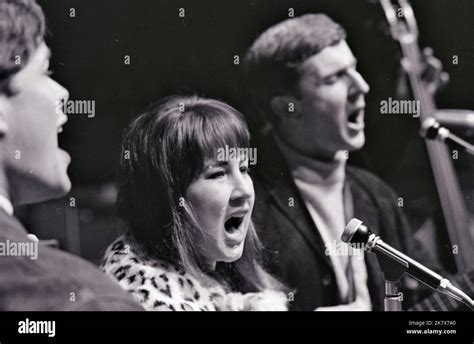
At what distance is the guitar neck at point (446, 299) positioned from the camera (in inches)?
225

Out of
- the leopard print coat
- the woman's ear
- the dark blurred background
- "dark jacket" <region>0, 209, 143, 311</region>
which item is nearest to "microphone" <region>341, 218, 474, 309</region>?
the dark blurred background

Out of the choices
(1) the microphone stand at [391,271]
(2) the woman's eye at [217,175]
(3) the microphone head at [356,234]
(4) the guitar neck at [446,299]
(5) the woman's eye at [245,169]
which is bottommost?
(4) the guitar neck at [446,299]

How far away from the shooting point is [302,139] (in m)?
5.77

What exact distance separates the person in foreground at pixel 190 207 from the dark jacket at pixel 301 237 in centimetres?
8

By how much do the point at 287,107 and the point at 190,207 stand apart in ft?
2.43

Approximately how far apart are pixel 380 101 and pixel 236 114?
767 mm

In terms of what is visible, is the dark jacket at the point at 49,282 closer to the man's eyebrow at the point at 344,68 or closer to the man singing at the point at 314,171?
the man singing at the point at 314,171

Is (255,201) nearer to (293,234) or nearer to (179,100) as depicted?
(293,234)

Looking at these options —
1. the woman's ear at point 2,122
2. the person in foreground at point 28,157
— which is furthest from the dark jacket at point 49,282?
the woman's ear at point 2,122

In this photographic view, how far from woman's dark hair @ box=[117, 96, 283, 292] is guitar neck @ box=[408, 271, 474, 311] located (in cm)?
94

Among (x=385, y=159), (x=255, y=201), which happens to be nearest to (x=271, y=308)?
(x=255, y=201)

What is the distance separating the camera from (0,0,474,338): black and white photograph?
221 inches

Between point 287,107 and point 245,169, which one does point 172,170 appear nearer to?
point 245,169

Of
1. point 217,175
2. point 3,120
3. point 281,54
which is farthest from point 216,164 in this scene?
point 3,120
